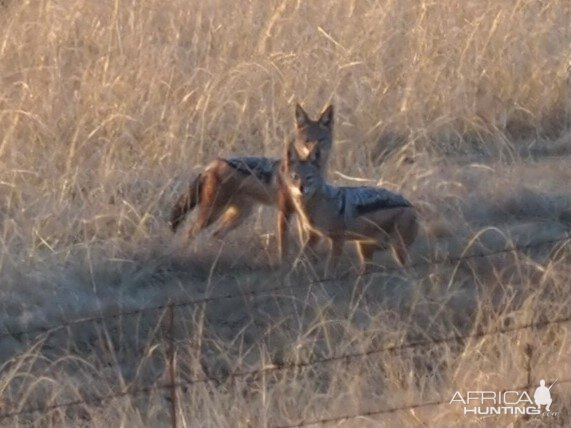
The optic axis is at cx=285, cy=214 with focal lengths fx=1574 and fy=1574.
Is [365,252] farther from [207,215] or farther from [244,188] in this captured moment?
[207,215]

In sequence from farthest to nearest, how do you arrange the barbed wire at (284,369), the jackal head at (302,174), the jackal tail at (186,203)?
the jackal tail at (186,203)
the jackal head at (302,174)
the barbed wire at (284,369)

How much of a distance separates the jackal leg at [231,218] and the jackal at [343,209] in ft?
1.56

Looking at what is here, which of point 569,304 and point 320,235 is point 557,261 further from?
point 320,235

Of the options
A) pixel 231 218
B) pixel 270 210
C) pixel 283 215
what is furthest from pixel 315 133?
pixel 270 210

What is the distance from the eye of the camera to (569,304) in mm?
7977

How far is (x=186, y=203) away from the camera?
29.8 feet

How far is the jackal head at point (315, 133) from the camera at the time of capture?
879cm

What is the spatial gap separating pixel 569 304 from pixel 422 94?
3353 millimetres

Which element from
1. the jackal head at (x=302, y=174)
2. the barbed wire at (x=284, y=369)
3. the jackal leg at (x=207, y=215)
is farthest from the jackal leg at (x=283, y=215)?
the barbed wire at (x=284, y=369)

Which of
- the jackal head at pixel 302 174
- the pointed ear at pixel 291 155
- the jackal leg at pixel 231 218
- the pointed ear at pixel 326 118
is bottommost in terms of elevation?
the jackal leg at pixel 231 218

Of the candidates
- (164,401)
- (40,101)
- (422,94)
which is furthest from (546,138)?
(164,401)

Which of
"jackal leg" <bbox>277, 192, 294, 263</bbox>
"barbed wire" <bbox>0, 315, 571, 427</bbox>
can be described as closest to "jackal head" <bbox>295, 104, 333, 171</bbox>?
"jackal leg" <bbox>277, 192, 294, 263</bbox>

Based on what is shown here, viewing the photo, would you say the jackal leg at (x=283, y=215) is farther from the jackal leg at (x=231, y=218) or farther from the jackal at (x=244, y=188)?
the jackal leg at (x=231, y=218)

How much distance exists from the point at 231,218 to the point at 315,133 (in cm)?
69
